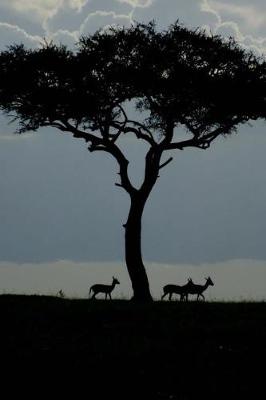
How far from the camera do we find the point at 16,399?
57.1 feet

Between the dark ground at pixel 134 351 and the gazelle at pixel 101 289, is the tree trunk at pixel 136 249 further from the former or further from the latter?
the dark ground at pixel 134 351

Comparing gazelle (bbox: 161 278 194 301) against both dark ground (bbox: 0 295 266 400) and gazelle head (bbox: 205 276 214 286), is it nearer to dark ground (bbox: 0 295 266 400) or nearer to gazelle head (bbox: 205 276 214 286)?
gazelle head (bbox: 205 276 214 286)

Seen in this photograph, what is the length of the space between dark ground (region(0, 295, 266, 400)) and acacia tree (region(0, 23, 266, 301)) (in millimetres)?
13043

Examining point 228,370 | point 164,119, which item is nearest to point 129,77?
point 164,119

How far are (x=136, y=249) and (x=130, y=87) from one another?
8.75m

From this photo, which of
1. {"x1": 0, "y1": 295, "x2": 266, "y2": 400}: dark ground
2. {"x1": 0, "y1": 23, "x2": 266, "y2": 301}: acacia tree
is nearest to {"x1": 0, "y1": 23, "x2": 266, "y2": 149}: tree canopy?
{"x1": 0, "y1": 23, "x2": 266, "y2": 301}: acacia tree

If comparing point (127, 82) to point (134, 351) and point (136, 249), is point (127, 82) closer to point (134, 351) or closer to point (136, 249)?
point (136, 249)

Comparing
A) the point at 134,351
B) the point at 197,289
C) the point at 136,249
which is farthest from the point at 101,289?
the point at 134,351

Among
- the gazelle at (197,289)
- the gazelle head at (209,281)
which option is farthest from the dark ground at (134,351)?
the gazelle head at (209,281)

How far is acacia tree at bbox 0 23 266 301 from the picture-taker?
44125 mm

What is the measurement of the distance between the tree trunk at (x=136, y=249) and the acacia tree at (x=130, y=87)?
0.13 meters

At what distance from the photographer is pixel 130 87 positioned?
44.6 meters

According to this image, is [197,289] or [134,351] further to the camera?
[197,289]

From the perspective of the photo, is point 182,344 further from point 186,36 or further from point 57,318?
point 186,36
